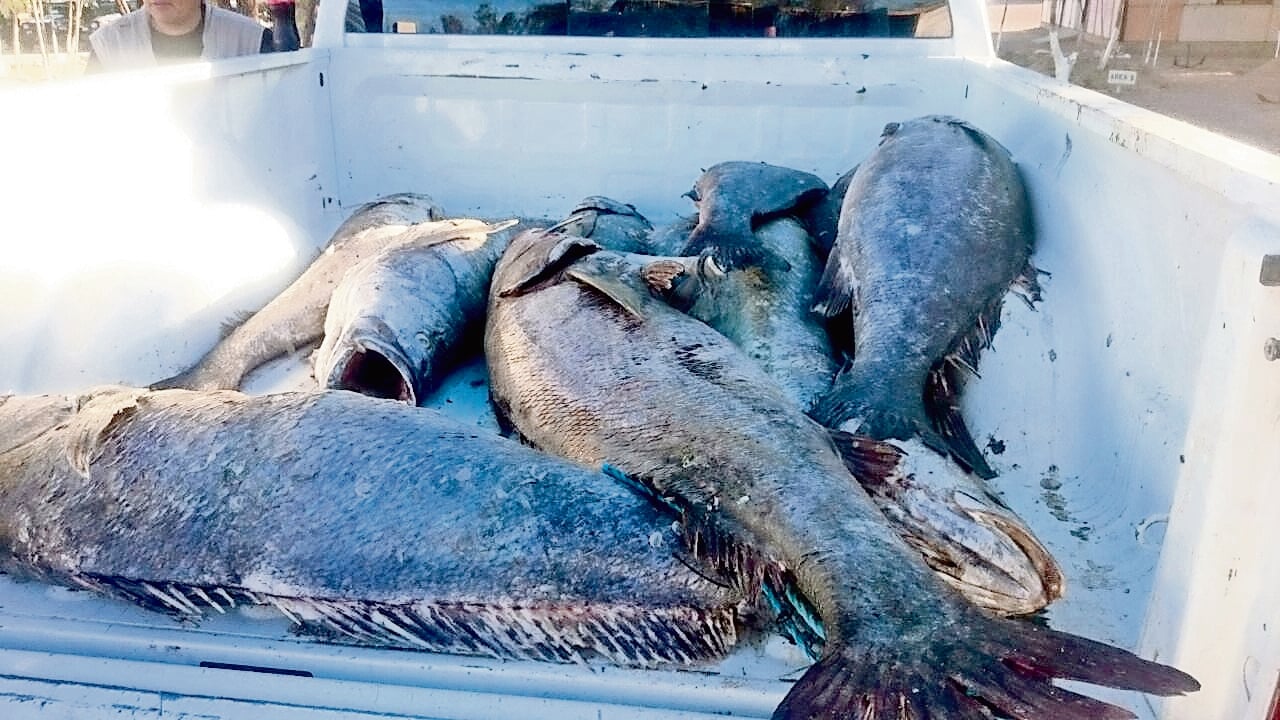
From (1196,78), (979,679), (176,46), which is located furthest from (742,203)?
(1196,78)

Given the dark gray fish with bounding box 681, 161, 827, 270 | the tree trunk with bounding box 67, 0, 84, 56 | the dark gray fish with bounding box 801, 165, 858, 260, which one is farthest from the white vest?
the tree trunk with bounding box 67, 0, 84, 56

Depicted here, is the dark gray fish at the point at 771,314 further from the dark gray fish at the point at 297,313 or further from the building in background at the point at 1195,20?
the building in background at the point at 1195,20

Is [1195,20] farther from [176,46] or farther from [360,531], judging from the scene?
[360,531]

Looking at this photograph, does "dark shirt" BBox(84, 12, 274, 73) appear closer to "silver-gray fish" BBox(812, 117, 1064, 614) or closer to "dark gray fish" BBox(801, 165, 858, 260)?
"dark gray fish" BBox(801, 165, 858, 260)

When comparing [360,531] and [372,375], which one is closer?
[360,531]

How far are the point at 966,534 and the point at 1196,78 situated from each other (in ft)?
69.2

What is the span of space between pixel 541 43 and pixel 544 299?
7.36ft

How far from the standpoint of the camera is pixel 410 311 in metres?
3.42

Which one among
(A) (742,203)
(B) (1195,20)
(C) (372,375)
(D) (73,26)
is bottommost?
(C) (372,375)

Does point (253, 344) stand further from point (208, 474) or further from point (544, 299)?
point (208, 474)

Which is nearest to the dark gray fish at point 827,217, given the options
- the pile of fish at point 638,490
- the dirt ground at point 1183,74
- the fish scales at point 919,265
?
the fish scales at point 919,265

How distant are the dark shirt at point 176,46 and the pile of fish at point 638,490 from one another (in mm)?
3146

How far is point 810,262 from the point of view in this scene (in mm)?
3729

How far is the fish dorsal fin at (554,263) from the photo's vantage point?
322cm
